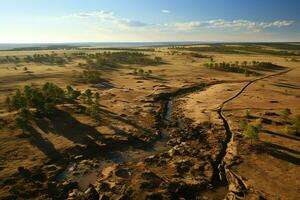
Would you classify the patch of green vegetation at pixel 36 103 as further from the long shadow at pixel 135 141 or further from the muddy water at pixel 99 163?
the muddy water at pixel 99 163

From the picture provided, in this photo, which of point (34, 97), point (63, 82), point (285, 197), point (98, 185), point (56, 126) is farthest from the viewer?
point (63, 82)

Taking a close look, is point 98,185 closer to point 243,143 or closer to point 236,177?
point 236,177

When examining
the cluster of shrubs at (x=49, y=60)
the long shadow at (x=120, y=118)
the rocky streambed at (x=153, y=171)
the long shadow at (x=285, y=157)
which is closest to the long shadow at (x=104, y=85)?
the long shadow at (x=120, y=118)

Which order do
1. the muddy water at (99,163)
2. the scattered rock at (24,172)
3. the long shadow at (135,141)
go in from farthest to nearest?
the long shadow at (135,141) → the muddy water at (99,163) → the scattered rock at (24,172)

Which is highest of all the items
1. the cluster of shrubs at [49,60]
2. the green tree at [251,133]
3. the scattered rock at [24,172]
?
the green tree at [251,133]

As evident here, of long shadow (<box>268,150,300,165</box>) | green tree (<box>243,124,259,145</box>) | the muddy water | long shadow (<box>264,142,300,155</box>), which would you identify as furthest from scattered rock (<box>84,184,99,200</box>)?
long shadow (<box>264,142,300,155</box>)

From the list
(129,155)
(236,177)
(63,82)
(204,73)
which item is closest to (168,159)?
(129,155)
